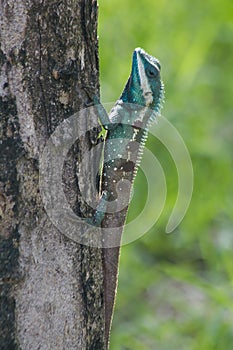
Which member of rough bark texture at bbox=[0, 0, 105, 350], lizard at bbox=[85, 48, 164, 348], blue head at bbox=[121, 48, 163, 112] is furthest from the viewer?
blue head at bbox=[121, 48, 163, 112]

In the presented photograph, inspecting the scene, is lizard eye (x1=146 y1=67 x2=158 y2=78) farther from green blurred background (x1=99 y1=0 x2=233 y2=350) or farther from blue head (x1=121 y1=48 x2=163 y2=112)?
green blurred background (x1=99 y1=0 x2=233 y2=350)

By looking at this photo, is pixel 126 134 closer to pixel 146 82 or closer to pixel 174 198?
pixel 146 82

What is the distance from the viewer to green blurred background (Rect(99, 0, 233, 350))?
5.19 metres

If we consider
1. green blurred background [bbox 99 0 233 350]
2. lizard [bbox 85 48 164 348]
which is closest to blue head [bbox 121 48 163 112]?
lizard [bbox 85 48 164 348]

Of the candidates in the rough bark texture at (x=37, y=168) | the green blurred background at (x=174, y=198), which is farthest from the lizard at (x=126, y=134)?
the green blurred background at (x=174, y=198)

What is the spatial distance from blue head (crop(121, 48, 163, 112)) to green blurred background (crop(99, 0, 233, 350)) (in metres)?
1.58

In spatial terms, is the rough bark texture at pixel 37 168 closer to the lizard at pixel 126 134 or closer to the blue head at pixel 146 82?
the lizard at pixel 126 134

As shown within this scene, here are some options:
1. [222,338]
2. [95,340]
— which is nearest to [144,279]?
[222,338]

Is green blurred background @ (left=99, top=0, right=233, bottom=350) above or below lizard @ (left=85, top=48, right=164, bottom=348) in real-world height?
below

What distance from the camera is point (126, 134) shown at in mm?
3436

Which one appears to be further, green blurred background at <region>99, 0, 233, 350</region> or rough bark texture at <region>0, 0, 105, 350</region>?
green blurred background at <region>99, 0, 233, 350</region>

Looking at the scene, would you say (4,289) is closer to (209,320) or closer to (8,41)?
(8,41)

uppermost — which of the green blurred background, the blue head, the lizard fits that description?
the blue head

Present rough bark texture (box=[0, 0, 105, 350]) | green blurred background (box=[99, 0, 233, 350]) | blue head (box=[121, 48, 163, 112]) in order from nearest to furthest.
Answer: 1. rough bark texture (box=[0, 0, 105, 350])
2. blue head (box=[121, 48, 163, 112])
3. green blurred background (box=[99, 0, 233, 350])
